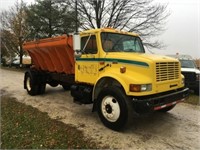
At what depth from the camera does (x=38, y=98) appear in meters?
9.25

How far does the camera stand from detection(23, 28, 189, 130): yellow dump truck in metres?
5.21

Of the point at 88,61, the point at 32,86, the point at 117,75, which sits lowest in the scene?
the point at 32,86

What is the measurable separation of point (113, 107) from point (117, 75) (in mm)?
794

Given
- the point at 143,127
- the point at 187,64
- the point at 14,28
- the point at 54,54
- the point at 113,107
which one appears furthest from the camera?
the point at 14,28

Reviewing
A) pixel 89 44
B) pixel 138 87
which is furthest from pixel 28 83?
pixel 138 87

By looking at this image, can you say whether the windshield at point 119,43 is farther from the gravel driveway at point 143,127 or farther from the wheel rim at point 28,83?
the wheel rim at point 28,83

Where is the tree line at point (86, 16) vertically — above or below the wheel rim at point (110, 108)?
above

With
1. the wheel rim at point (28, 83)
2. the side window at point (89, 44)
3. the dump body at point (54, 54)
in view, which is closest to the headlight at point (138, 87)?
the side window at point (89, 44)

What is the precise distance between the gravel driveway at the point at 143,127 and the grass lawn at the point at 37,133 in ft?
1.06

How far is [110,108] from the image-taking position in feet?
18.3

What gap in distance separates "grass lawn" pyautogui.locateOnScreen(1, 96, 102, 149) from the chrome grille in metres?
2.25

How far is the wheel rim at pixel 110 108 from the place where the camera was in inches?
214

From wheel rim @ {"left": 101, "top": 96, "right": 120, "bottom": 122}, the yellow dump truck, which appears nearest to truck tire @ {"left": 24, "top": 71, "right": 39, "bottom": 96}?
the yellow dump truck

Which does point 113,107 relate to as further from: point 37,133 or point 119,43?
point 119,43
